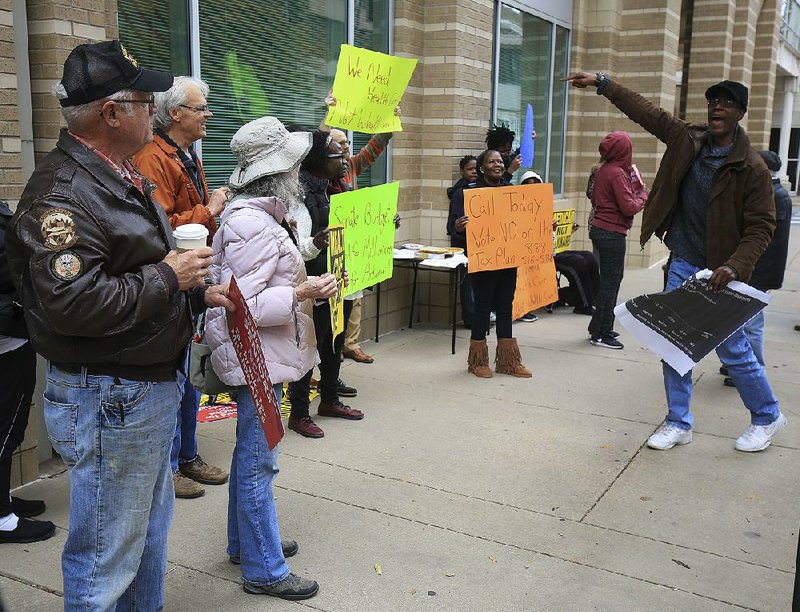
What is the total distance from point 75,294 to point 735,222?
12.5ft

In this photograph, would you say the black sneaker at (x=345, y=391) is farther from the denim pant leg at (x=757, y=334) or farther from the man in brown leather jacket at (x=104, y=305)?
the man in brown leather jacket at (x=104, y=305)

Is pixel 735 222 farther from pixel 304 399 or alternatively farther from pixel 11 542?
pixel 11 542

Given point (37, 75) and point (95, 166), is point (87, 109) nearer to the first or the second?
point (95, 166)

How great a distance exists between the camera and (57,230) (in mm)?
2086

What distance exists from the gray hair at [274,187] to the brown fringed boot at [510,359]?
3.66m

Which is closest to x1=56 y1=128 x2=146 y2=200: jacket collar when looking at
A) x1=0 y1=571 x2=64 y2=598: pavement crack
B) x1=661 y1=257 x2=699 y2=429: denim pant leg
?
x1=0 y1=571 x2=64 y2=598: pavement crack

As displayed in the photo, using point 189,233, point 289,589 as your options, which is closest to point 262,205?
point 189,233

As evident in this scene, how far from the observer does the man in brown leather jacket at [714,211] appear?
464 centimetres

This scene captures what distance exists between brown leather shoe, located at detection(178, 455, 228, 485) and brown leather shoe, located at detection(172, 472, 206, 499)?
0.36 feet

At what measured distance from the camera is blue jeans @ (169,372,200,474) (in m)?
4.18

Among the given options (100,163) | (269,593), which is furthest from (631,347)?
(100,163)

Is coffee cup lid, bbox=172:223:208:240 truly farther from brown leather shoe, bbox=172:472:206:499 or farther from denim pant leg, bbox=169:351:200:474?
brown leather shoe, bbox=172:472:206:499

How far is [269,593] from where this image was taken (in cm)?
323

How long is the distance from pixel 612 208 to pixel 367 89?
2.81 m
